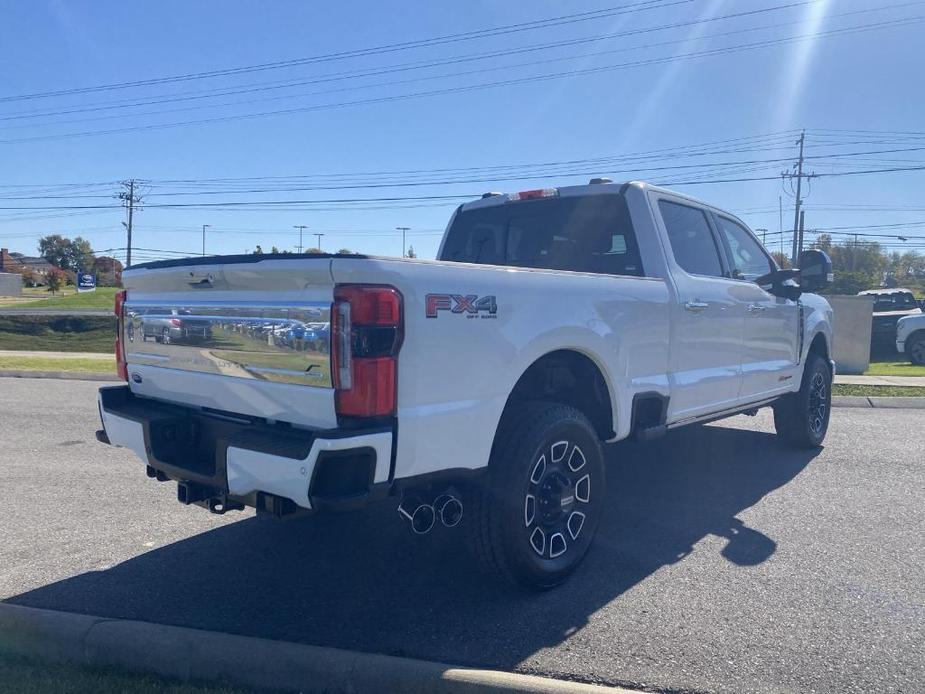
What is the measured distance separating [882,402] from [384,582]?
9276mm

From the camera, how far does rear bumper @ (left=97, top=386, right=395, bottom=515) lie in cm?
298

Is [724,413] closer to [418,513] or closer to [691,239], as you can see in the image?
[691,239]

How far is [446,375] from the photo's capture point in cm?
331

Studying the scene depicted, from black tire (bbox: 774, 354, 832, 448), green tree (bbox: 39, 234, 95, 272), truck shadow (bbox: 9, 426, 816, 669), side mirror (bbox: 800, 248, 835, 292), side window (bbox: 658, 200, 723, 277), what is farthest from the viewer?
green tree (bbox: 39, 234, 95, 272)

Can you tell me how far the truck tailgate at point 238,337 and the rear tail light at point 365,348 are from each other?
6 cm

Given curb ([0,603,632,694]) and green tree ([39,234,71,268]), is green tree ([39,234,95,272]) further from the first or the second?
curb ([0,603,632,694])

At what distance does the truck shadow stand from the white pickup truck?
0.88 feet

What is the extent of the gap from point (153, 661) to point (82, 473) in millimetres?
3727

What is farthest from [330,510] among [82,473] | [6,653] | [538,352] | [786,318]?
[786,318]

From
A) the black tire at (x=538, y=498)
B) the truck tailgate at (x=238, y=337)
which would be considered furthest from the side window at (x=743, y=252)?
the truck tailgate at (x=238, y=337)

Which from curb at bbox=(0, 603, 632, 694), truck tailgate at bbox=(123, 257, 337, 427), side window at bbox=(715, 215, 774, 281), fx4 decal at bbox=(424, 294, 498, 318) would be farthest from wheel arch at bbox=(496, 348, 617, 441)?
side window at bbox=(715, 215, 774, 281)

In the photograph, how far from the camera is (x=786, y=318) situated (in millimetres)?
6602

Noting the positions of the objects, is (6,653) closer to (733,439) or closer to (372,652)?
(372,652)

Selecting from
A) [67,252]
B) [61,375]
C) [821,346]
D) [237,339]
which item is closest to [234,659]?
[237,339]
